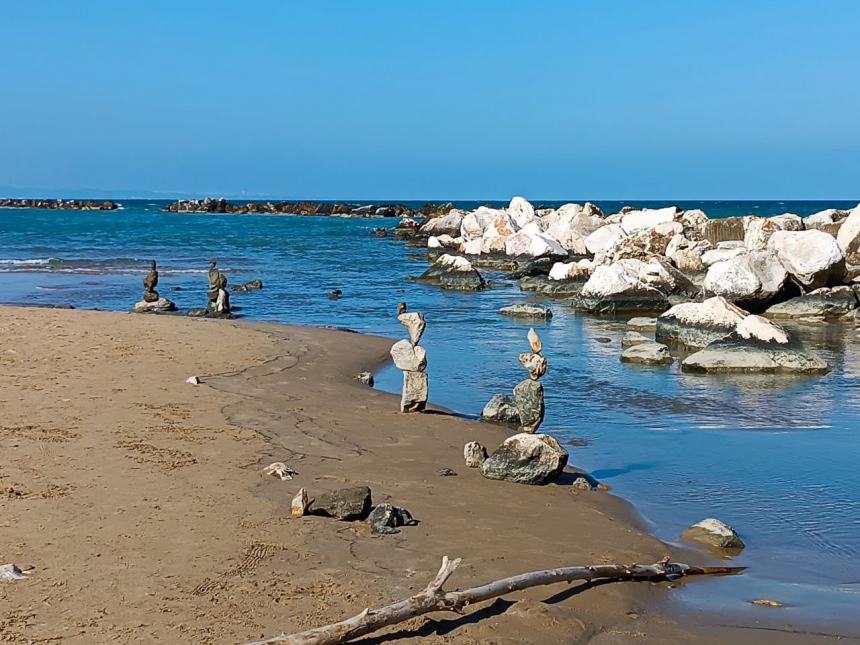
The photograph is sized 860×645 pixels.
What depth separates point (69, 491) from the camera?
7734 mm

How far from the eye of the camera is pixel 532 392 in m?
10.3

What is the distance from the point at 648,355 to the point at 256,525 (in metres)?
12.0

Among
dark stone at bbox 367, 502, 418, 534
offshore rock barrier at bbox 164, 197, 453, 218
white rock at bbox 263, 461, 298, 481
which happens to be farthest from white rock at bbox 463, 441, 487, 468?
offshore rock barrier at bbox 164, 197, 453, 218

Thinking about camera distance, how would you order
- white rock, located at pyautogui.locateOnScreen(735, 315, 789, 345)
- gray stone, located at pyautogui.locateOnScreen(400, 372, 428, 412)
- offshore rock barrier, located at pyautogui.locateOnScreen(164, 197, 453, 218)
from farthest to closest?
offshore rock barrier, located at pyautogui.locateOnScreen(164, 197, 453, 218) < white rock, located at pyautogui.locateOnScreen(735, 315, 789, 345) < gray stone, located at pyautogui.locateOnScreen(400, 372, 428, 412)

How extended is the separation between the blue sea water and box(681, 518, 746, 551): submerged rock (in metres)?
0.12

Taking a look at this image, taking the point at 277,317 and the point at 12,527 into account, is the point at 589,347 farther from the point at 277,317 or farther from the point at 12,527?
the point at 12,527

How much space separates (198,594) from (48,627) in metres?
0.89

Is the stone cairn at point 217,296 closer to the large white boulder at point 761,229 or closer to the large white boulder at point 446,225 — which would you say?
the large white boulder at point 761,229

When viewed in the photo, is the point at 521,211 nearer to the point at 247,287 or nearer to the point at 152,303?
the point at 247,287

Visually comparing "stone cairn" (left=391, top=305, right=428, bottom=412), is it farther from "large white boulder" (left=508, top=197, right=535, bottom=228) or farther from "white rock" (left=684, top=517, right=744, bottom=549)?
"large white boulder" (left=508, top=197, right=535, bottom=228)

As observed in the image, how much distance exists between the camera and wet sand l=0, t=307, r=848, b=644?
5727mm

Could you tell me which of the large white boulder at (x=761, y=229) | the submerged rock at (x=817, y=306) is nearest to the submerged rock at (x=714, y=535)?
the submerged rock at (x=817, y=306)

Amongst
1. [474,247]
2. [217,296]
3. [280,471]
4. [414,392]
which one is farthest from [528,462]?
[474,247]

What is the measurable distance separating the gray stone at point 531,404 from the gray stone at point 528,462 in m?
1.07
